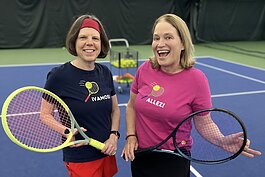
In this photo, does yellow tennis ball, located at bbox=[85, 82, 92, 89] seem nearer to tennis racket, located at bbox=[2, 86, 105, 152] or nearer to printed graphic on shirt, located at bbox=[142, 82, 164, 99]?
tennis racket, located at bbox=[2, 86, 105, 152]

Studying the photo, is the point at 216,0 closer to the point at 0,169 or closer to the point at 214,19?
the point at 214,19

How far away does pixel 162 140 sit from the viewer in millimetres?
1721

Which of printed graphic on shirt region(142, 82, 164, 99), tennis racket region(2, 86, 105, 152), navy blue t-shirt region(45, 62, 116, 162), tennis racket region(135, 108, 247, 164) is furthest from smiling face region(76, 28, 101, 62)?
tennis racket region(135, 108, 247, 164)

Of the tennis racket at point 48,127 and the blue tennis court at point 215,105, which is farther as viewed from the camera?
the blue tennis court at point 215,105

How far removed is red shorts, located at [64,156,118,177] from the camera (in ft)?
6.12

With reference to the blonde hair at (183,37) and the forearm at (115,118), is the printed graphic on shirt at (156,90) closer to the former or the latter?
the blonde hair at (183,37)

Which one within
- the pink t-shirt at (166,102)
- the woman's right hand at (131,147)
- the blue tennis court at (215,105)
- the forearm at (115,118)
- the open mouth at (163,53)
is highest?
the open mouth at (163,53)

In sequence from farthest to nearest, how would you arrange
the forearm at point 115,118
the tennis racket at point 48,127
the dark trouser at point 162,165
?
the forearm at point 115,118, the dark trouser at point 162,165, the tennis racket at point 48,127

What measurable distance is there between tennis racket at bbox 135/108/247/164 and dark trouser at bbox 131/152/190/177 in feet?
0.13

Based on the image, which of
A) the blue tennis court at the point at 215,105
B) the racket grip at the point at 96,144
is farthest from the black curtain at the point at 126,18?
the racket grip at the point at 96,144

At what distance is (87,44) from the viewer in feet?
5.71

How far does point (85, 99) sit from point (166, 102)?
0.49 metres

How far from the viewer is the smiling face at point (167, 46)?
5.35 ft

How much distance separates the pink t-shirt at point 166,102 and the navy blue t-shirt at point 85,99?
23 cm
